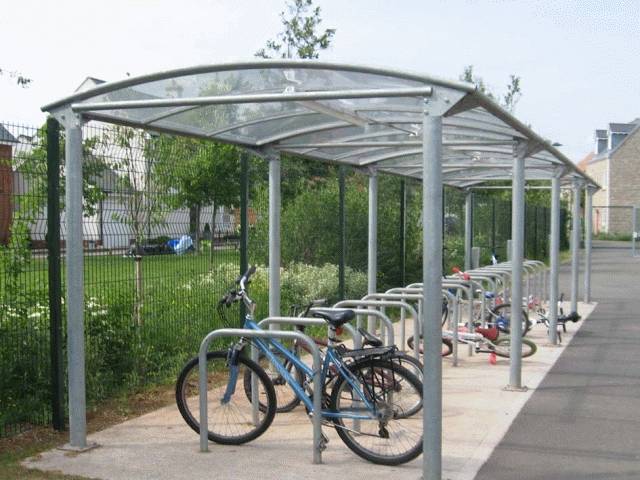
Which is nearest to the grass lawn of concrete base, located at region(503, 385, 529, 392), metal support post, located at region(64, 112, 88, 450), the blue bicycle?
metal support post, located at region(64, 112, 88, 450)

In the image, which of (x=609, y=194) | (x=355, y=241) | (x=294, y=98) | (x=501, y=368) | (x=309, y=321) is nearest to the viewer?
(x=294, y=98)

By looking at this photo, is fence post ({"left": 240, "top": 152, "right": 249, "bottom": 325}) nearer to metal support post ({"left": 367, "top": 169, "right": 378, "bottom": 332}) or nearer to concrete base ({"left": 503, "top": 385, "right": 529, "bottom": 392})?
metal support post ({"left": 367, "top": 169, "right": 378, "bottom": 332})

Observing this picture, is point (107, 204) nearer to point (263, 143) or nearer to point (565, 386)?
point (263, 143)

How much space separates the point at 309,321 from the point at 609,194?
53.9 metres

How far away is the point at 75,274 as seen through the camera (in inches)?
219

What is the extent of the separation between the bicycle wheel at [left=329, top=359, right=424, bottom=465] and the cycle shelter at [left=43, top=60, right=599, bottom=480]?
473 mm

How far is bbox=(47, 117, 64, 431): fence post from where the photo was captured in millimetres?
5887

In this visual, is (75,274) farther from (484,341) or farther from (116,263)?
(484,341)

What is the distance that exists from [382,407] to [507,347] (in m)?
4.44

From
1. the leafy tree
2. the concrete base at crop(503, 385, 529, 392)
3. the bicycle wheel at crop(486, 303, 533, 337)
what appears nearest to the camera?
the leafy tree

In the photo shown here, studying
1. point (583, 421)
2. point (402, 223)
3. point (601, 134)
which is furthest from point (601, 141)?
point (583, 421)

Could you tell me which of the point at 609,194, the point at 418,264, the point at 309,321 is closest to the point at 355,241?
the point at 418,264

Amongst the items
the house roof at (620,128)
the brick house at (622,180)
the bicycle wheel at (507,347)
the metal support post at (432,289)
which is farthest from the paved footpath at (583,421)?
the house roof at (620,128)

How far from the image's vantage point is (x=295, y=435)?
602cm
